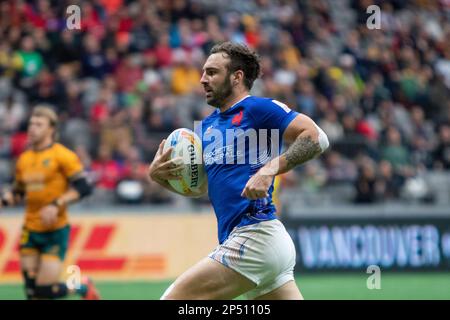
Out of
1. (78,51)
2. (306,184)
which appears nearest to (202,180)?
(306,184)

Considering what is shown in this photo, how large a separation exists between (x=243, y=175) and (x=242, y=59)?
2.67 ft

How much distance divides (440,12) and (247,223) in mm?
18339

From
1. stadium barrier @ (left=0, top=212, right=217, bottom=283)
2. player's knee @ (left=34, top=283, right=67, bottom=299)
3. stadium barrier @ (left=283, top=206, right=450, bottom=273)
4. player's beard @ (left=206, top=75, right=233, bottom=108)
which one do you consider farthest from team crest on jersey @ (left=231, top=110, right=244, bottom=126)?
stadium barrier @ (left=283, top=206, right=450, bottom=273)

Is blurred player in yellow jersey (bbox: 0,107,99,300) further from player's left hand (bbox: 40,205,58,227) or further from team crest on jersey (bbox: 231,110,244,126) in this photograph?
team crest on jersey (bbox: 231,110,244,126)

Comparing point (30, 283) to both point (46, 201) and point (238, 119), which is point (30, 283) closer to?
point (46, 201)

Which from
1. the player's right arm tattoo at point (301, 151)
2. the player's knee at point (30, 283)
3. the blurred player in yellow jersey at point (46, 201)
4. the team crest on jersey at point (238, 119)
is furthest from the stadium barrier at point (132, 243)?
the player's right arm tattoo at point (301, 151)

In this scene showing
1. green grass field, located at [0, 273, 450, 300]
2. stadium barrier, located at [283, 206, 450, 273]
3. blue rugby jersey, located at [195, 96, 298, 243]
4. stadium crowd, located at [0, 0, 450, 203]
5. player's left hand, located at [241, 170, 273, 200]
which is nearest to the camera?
player's left hand, located at [241, 170, 273, 200]

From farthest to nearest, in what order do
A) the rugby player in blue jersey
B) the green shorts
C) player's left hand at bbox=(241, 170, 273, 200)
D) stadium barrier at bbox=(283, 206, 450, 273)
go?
1. stadium barrier at bbox=(283, 206, 450, 273)
2. the green shorts
3. the rugby player in blue jersey
4. player's left hand at bbox=(241, 170, 273, 200)

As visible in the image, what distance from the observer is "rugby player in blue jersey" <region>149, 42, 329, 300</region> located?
5656mm

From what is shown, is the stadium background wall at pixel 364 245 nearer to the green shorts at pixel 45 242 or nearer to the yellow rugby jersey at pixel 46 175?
the yellow rugby jersey at pixel 46 175

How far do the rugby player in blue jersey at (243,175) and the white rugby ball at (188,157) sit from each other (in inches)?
2.4

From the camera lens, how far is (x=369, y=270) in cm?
1470

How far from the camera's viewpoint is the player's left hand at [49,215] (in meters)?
9.28

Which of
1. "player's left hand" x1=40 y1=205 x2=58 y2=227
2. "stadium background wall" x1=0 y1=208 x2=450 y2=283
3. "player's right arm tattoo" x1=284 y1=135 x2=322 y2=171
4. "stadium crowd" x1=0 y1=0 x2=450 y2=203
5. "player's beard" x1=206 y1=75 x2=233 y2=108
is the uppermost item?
"stadium crowd" x1=0 y1=0 x2=450 y2=203
